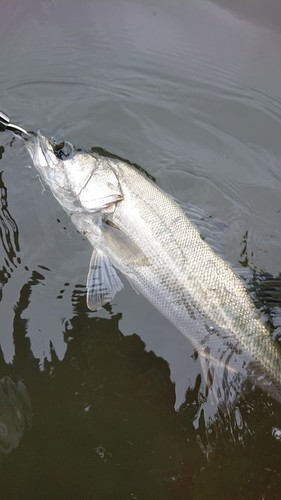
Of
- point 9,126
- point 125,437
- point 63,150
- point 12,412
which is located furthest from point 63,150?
point 125,437

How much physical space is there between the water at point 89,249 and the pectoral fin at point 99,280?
0.17m

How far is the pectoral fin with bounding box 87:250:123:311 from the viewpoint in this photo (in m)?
3.20

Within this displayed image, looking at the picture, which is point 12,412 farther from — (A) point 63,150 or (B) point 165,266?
(A) point 63,150

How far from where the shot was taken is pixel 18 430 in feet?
10.1

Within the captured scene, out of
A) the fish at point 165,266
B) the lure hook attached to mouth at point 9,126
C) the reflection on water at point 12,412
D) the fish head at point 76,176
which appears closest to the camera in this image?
the fish at point 165,266

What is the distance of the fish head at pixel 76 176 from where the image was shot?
318 centimetres

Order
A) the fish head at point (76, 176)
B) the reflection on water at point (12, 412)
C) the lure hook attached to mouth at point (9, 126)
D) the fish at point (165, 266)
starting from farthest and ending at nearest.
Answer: the lure hook attached to mouth at point (9, 126) → the fish head at point (76, 176) → the reflection on water at point (12, 412) → the fish at point (165, 266)

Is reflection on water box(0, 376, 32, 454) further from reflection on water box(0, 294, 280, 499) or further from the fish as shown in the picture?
the fish

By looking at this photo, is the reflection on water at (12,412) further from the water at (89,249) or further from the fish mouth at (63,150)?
the fish mouth at (63,150)

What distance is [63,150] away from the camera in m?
3.23

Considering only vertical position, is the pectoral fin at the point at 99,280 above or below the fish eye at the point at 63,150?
below

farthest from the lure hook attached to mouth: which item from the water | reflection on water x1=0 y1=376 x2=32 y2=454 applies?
reflection on water x1=0 y1=376 x2=32 y2=454

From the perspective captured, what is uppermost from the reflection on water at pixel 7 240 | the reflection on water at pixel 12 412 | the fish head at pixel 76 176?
the fish head at pixel 76 176

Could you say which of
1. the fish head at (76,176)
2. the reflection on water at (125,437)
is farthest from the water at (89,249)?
the fish head at (76,176)
